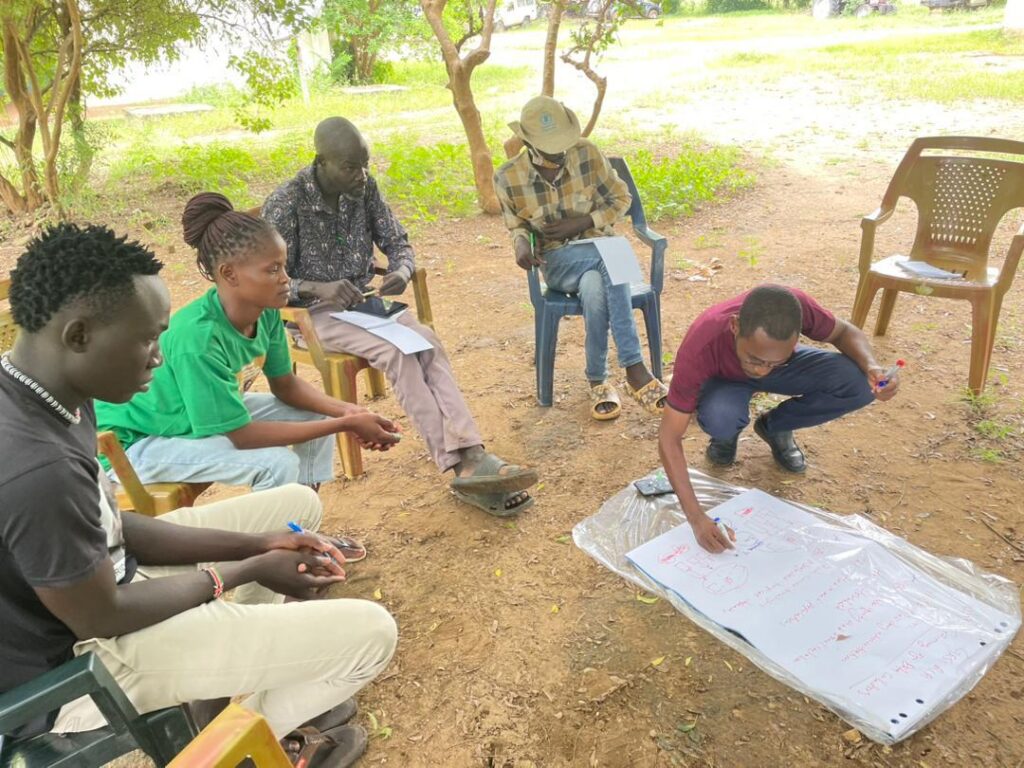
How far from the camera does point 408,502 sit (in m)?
2.77

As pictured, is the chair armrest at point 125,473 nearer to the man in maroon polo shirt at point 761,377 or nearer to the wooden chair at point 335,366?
the wooden chair at point 335,366

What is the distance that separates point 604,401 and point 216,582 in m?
2.04

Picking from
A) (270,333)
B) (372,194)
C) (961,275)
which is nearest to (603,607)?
(270,333)

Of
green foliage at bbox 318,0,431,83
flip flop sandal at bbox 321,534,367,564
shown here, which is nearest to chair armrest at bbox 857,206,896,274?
flip flop sandal at bbox 321,534,367,564

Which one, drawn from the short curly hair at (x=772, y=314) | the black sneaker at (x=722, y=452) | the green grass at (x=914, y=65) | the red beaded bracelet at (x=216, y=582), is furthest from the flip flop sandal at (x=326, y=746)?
the green grass at (x=914, y=65)

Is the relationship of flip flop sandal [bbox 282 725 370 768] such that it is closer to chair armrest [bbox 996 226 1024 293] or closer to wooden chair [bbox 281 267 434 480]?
wooden chair [bbox 281 267 434 480]

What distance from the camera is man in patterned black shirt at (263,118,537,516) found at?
261 cm

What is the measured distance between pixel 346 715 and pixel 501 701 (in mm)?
394

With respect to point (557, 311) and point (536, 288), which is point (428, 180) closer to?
point (536, 288)

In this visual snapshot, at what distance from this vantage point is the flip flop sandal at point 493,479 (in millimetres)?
2490

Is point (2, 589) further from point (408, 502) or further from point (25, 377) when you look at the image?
point (408, 502)

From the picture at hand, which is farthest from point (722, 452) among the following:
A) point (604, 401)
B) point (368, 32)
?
point (368, 32)

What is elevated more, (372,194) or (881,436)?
(372,194)

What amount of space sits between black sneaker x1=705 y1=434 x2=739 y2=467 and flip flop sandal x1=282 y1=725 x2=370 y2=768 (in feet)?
5.36
